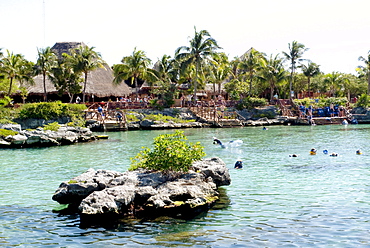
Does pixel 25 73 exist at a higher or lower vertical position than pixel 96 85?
higher

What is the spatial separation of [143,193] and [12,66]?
A: 49.1 m

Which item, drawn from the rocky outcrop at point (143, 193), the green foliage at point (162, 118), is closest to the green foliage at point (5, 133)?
the green foliage at point (162, 118)

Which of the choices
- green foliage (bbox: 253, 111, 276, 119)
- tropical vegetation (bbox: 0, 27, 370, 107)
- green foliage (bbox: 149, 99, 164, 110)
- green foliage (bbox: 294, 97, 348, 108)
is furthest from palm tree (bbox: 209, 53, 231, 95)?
green foliage (bbox: 294, 97, 348, 108)

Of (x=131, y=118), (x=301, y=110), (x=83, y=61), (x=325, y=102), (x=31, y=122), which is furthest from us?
(x=325, y=102)

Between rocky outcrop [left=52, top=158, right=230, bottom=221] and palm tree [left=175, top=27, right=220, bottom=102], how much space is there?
46.0 meters

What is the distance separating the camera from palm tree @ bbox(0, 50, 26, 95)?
54.3 m

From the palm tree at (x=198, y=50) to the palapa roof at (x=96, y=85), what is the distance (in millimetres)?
12465

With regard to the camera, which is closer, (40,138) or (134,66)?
(40,138)

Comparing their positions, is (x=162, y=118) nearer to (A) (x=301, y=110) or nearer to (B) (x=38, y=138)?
(A) (x=301, y=110)

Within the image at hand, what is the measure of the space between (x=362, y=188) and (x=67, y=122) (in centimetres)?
4183

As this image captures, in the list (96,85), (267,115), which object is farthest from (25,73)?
(267,115)

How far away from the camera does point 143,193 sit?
1217 cm

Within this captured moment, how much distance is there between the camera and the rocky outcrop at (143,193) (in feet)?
37.7

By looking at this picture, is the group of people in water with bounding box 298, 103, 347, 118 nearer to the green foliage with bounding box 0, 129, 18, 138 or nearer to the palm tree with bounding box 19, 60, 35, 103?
the palm tree with bounding box 19, 60, 35, 103
